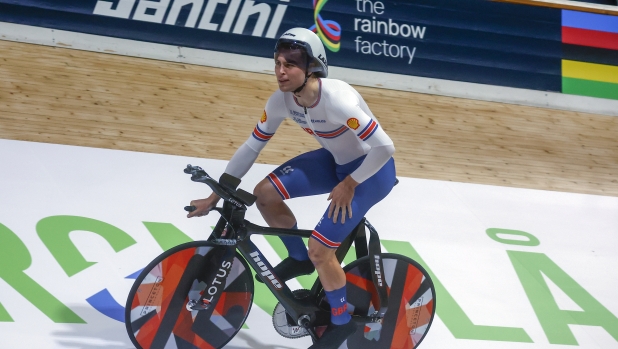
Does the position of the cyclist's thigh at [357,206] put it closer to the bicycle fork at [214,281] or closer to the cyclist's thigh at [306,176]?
the cyclist's thigh at [306,176]

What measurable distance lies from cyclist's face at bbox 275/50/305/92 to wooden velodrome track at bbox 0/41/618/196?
256cm

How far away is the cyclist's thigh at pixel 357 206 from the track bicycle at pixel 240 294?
146 mm

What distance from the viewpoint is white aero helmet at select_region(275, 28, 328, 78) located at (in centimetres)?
267

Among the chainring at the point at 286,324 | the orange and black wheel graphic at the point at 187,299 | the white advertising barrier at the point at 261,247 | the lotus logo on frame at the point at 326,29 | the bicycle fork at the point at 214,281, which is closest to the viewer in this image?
the orange and black wheel graphic at the point at 187,299

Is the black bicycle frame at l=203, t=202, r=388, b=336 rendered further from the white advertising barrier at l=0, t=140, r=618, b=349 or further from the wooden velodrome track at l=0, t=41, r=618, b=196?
the wooden velodrome track at l=0, t=41, r=618, b=196

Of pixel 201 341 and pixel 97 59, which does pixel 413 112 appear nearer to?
pixel 97 59

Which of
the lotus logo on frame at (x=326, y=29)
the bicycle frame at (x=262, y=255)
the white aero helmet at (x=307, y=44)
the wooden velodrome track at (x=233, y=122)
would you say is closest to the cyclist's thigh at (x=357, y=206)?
the bicycle frame at (x=262, y=255)

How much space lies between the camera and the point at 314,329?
10.2 feet

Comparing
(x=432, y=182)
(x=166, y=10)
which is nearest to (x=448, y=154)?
(x=432, y=182)

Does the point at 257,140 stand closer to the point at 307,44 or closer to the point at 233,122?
the point at 307,44

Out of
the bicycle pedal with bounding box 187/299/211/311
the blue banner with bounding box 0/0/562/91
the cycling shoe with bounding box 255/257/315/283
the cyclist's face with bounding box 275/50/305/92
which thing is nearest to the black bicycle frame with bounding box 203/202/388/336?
the cycling shoe with bounding box 255/257/315/283

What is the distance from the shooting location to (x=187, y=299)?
2922 millimetres

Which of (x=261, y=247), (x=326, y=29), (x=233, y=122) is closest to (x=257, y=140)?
(x=261, y=247)

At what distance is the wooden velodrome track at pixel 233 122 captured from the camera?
17.7 feet
